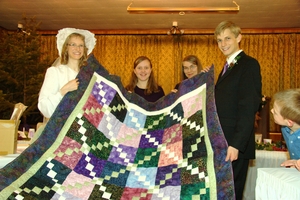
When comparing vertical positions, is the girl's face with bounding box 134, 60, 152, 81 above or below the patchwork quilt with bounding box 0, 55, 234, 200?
above

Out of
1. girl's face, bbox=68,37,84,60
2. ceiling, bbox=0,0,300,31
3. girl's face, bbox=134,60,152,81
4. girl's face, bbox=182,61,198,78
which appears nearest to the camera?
girl's face, bbox=68,37,84,60

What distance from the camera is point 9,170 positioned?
5.84 feet

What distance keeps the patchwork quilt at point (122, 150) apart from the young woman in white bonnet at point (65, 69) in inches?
2.7

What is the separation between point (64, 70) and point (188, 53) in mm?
6990

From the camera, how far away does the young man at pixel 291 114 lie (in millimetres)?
1821

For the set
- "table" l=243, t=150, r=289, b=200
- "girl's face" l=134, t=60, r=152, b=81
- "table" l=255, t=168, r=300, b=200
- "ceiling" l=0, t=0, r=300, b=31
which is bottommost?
"table" l=243, t=150, r=289, b=200

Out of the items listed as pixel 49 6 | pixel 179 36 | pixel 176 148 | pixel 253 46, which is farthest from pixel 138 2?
pixel 176 148

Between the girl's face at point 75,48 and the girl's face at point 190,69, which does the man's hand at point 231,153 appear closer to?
the girl's face at point 75,48

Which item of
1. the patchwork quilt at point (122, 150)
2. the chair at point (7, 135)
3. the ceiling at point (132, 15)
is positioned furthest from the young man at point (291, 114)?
the ceiling at point (132, 15)

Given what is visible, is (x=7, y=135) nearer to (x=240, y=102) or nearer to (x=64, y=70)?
(x=64, y=70)

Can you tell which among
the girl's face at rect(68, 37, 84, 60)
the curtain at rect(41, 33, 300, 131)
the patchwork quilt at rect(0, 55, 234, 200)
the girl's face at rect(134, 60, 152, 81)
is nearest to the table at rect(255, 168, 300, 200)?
the patchwork quilt at rect(0, 55, 234, 200)

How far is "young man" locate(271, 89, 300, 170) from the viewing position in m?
1.82

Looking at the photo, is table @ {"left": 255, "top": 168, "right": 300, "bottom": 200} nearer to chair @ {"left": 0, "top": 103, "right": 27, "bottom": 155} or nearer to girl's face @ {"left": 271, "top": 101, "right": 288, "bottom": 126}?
girl's face @ {"left": 271, "top": 101, "right": 288, "bottom": 126}

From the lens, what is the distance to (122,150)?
227 centimetres
